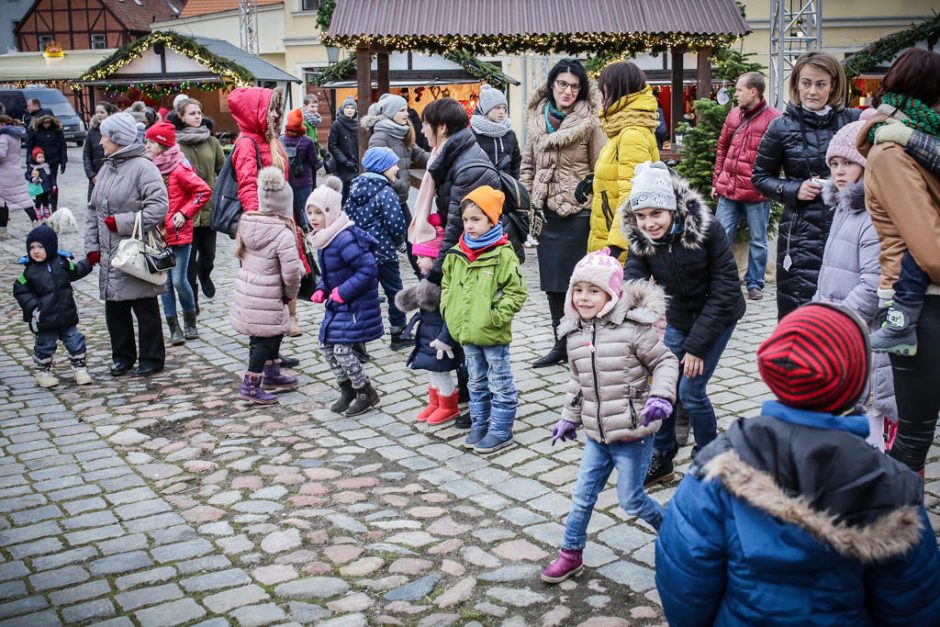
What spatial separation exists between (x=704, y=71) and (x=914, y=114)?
31.7ft

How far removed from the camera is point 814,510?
2.41 metres

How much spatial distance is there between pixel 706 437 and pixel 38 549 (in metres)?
3.42

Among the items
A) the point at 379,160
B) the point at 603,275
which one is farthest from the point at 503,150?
the point at 603,275

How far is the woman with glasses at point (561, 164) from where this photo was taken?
7078mm

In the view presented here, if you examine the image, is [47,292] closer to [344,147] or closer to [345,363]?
[345,363]

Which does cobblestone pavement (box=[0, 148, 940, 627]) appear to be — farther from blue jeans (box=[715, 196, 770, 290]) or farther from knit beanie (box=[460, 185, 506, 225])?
blue jeans (box=[715, 196, 770, 290])

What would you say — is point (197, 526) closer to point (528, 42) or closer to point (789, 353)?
point (789, 353)

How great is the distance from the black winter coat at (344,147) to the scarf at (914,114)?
8.91 m

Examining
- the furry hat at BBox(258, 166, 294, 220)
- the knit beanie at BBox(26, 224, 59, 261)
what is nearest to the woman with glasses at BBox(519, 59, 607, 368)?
the furry hat at BBox(258, 166, 294, 220)

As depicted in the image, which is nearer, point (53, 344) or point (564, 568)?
point (564, 568)

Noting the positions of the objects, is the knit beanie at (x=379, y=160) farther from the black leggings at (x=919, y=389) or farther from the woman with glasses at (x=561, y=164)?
the black leggings at (x=919, y=389)

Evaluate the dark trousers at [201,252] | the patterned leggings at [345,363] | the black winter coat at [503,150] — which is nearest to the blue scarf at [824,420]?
the patterned leggings at [345,363]

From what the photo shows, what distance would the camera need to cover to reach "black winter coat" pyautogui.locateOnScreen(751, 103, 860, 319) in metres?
5.83

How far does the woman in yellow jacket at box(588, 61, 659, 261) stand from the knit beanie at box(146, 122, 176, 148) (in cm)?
410
